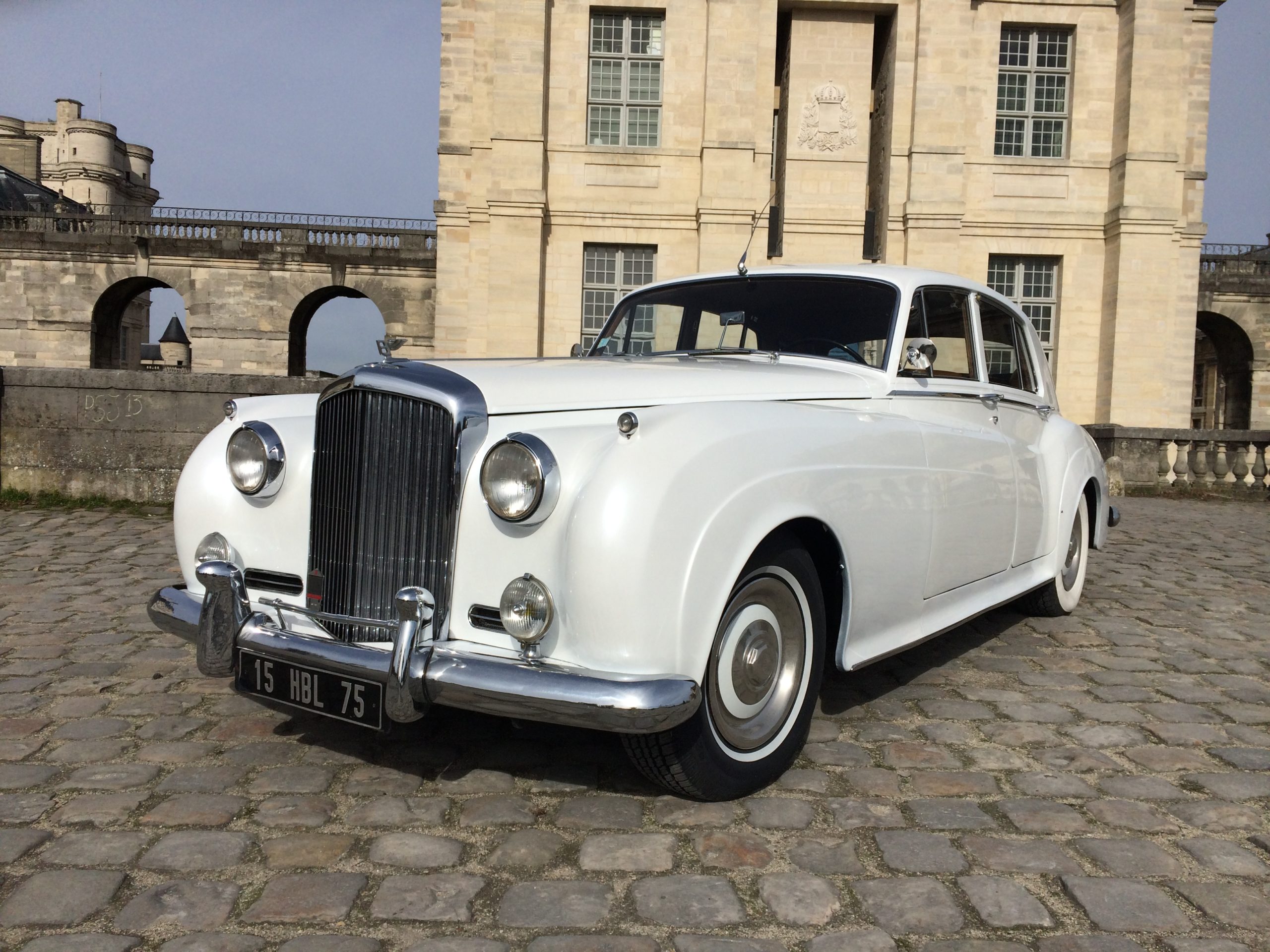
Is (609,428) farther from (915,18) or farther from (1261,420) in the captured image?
(1261,420)

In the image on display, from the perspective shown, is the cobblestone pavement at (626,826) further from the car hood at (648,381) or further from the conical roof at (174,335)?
the conical roof at (174,335)

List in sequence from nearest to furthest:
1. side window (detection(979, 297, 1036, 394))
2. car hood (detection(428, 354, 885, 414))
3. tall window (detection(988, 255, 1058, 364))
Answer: car hood (detection(428, 354, 885, 414)), side window (detection(979, 297, 1036, 394)), tall window (detection(988, 255, 1058, 364))

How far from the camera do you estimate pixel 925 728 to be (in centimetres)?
343

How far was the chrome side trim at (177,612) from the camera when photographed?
302 centimetres

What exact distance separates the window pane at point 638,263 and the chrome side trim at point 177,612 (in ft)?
53.6

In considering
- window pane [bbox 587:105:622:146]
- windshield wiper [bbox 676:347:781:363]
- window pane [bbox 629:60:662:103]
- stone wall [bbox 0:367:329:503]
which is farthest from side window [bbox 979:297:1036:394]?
window pane [bbox 629:60:662:103]

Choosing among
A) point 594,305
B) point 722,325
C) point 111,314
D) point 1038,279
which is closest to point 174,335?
point 111,314

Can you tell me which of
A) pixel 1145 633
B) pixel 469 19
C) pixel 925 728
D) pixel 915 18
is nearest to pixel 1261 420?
pixel 915 18

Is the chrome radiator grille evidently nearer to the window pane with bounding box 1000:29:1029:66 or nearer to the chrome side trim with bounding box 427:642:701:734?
A: the chrome side trim with bounding box 427:642:701:734

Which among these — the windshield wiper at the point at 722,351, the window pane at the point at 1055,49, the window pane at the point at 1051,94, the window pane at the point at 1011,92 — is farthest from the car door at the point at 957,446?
the window pane at the point at 1055,49

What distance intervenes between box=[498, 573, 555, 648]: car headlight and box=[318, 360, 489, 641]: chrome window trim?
23 cm

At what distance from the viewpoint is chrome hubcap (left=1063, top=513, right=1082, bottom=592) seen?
17.2ft

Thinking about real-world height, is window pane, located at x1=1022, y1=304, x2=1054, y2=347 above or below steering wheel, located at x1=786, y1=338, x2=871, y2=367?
above

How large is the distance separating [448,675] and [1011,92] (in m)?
20.2
